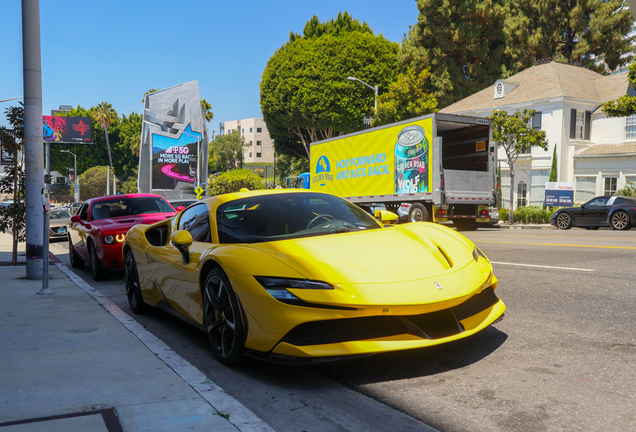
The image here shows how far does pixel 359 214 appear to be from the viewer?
530 centimetres

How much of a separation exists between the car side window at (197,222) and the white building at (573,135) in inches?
1199

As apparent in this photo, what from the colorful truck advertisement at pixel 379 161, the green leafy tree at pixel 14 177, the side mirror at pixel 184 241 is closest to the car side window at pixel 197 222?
the side mirror at pixel 184 241

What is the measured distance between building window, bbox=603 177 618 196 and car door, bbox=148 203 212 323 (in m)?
31.3

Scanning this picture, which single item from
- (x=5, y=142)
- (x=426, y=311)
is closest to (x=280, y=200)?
(x=426, y=311)

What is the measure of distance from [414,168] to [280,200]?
14.4 metres

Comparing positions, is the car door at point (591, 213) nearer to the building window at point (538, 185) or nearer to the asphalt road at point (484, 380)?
the building window at point (538, 185)

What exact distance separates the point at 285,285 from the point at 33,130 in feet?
A: 24.0

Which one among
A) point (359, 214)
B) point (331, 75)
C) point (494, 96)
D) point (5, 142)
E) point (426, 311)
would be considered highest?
point (331, 75)

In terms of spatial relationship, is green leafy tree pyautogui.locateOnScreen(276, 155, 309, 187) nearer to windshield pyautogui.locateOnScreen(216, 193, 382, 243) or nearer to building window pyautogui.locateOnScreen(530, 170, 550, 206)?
building window pyautogui.locateOnScreen(530, 170, 550, 206)

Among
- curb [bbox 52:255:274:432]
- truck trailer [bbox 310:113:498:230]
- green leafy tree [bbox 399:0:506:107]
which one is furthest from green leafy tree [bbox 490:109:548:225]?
curb [bbox 52:255:274:432]

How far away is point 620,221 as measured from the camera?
64.7 feet

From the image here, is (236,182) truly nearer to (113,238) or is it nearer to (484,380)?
(113,238)

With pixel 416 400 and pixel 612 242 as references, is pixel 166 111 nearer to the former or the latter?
pixel 612 242

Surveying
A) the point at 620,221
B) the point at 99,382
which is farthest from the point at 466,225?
the point at 99,382
